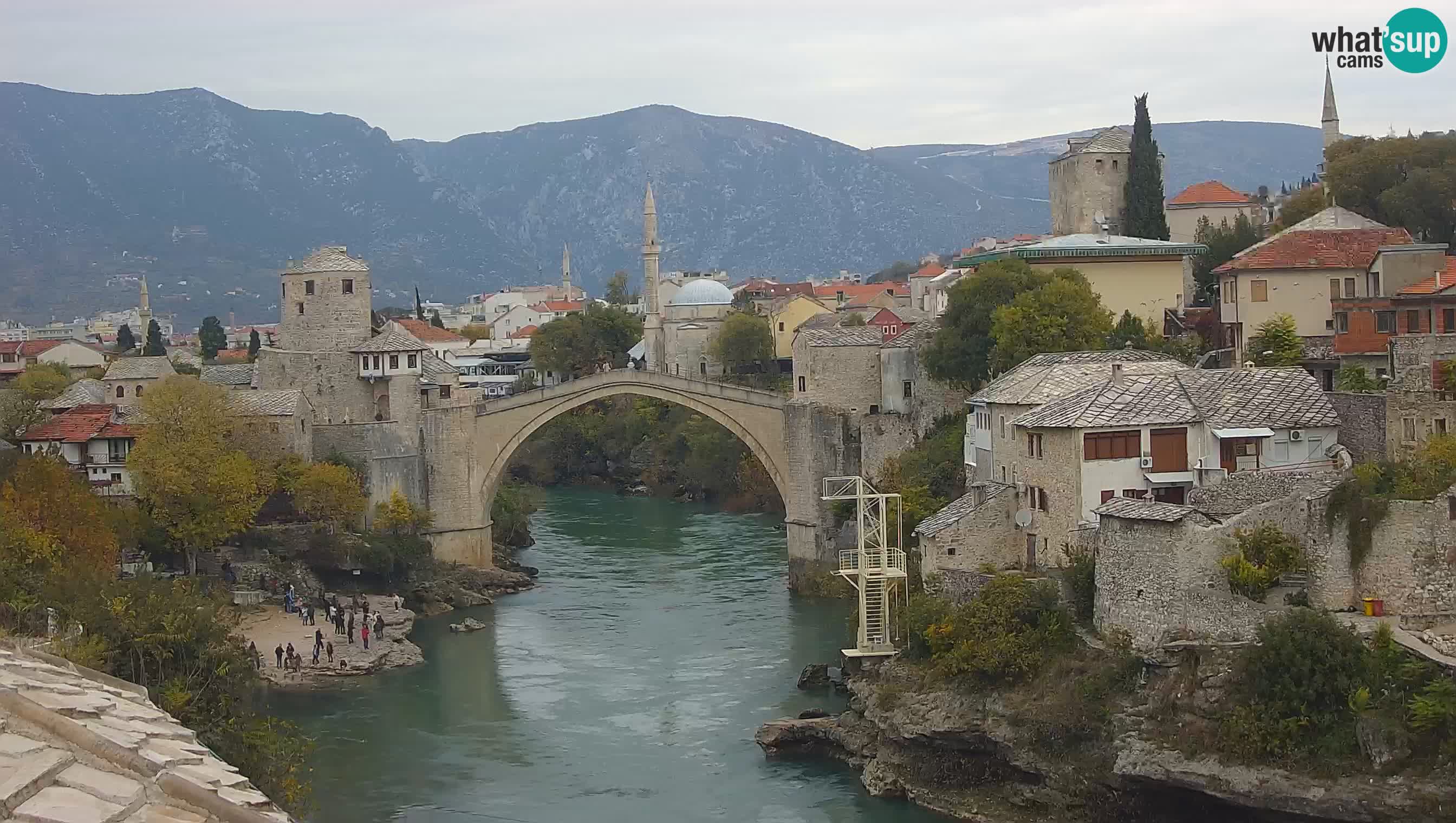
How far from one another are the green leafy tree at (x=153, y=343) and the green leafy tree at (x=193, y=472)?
30.8 meters

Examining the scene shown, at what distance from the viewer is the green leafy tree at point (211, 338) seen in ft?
276

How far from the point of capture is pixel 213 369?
5822cm

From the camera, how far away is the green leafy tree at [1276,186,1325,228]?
49.1m

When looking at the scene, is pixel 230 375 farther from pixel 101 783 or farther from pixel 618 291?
pixel 101 783

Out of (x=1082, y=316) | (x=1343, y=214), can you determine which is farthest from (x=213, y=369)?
(x=1343, y=214)

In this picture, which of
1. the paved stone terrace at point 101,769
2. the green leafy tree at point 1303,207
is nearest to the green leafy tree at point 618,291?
the green leafy tree at point 1303,207

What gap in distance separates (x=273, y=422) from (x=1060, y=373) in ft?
72.7

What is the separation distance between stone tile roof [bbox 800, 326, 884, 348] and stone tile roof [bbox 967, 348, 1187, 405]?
1030 centimetres

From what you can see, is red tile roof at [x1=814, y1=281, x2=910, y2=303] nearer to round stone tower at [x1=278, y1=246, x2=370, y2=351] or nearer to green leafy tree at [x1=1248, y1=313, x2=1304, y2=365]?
round stone tower at [x1=278, y1=246, x2=370, y2=351]

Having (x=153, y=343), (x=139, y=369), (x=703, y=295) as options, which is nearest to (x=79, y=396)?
(x=139, y=369)

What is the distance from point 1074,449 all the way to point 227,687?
13123 mm

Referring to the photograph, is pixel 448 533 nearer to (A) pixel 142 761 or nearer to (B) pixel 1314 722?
(B) pixel 1314 722

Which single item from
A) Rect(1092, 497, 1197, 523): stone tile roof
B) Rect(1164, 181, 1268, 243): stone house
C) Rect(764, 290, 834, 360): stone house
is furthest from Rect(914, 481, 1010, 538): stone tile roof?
Rect(764, 290, 834, 360): stone house

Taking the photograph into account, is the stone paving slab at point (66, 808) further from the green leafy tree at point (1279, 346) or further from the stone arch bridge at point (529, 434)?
the stone arch bridge at point (529, 434)
